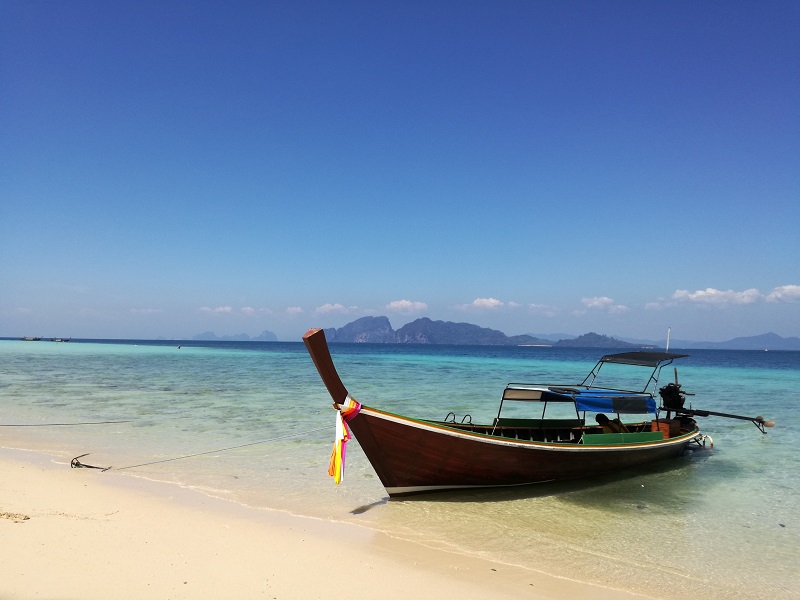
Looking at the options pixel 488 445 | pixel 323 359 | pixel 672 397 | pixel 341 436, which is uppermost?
pixel 323 359

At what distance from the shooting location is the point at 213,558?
5.75m

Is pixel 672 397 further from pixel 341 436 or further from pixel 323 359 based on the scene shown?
pixel 323 359

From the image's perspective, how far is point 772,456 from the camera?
13680 millimetres

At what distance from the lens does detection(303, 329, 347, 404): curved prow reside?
6801mm

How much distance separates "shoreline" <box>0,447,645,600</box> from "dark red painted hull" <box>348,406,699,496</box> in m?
1.28

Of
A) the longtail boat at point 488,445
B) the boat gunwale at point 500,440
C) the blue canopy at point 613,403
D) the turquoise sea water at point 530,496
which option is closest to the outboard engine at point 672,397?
the turquoise sea water at point 530,496

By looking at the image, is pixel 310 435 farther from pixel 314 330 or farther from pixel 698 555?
pixel 698 555

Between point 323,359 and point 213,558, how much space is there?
2.74 m

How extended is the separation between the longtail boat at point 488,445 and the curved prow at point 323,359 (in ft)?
0.05

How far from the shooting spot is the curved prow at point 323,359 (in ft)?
22.3

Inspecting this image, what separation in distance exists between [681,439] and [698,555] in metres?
6.09

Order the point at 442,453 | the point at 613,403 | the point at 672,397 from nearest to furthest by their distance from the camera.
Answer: the point at 442,453, the point at 613,403, the point at 672,397

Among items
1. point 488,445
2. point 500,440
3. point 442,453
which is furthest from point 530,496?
point 442,453

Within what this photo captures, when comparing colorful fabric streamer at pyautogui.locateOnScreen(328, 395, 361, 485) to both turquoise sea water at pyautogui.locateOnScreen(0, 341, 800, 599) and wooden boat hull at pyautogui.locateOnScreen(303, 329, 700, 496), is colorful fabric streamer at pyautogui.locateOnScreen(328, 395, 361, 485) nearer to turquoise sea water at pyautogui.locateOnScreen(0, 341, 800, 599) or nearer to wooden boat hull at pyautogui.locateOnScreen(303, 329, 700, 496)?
wooden boat hull at pyautogui.locateOnScreen(303, 329, 700, 496)
